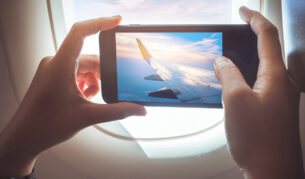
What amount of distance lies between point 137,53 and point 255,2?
1.28ft

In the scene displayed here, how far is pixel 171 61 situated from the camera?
2.17 feet

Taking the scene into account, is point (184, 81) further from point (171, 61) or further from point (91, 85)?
point (91, 85)

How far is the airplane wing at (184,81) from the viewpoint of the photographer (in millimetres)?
650

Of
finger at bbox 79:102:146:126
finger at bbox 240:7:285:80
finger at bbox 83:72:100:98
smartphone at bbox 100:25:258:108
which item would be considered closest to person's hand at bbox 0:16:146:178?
finger at bbox 79:102:146:126

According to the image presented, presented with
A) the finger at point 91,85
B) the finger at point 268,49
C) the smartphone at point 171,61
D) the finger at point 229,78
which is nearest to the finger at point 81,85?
the finger at point 91,85

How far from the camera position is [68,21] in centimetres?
75

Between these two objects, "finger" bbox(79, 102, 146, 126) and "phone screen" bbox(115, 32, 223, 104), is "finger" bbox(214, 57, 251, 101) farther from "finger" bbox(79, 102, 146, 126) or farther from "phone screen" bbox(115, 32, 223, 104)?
"finger" bbox(79, 102, 146, 126)

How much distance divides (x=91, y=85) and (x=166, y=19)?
14.4 inches

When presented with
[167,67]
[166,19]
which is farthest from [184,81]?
[166,19]

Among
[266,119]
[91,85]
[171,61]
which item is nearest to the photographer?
[266,119]

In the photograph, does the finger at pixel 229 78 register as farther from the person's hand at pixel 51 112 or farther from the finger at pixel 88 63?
the finger at pixel 88 63

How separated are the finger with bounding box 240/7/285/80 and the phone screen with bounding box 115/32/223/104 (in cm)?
11

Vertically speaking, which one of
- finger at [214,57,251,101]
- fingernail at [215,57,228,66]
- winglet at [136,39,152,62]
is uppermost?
winglet at [136,39,152,62]

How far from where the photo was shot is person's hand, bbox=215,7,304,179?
481 mm
